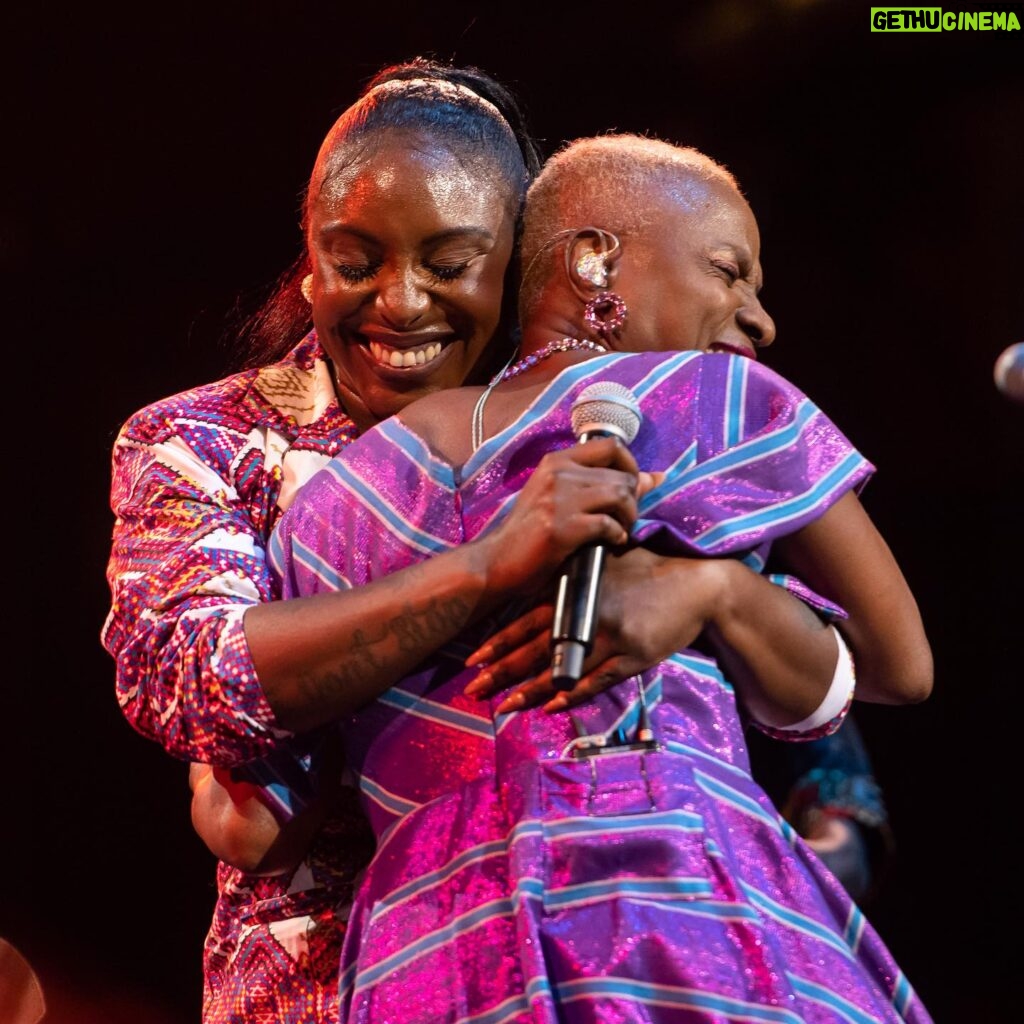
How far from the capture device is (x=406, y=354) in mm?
2186

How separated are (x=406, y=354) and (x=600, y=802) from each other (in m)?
0.94

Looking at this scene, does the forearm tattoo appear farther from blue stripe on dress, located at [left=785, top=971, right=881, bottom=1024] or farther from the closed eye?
the closed eye

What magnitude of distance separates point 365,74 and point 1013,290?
5.03ft

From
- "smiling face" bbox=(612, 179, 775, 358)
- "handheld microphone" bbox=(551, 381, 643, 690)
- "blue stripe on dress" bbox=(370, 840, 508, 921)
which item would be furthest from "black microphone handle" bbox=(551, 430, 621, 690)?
"smiling face" bbox=(612, 179, 775, 358)

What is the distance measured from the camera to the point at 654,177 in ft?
6.25

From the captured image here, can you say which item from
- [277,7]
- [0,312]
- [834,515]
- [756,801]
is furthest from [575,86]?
[756,801]

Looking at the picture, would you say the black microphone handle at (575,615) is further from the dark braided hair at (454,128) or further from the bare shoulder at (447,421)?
the dark braided hair at (454,128)

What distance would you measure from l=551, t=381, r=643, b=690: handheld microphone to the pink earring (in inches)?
10.3

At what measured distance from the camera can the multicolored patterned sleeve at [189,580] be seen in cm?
160

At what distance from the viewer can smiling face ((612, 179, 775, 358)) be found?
5.96ft

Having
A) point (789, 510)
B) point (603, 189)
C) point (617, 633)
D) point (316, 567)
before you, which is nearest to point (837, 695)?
point (789, 510)

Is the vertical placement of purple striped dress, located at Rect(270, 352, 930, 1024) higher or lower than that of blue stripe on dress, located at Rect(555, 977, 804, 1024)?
higher

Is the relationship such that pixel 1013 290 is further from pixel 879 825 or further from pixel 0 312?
pixel 0 312

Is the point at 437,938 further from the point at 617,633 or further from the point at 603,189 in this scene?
the point at 603,189
